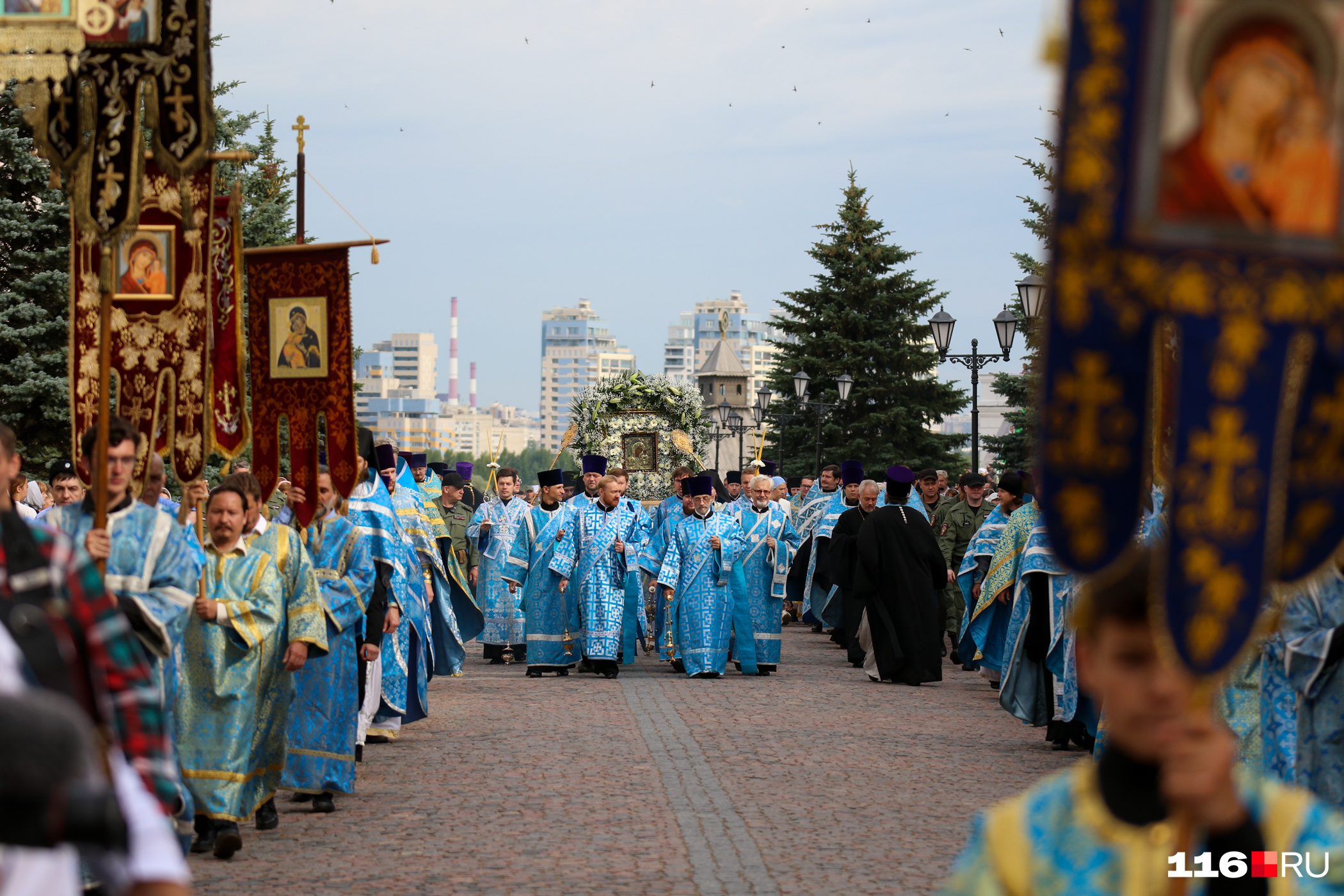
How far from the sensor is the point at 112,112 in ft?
21.3

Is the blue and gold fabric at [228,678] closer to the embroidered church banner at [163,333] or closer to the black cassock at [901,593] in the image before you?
the embroidered church banner at [163,333]

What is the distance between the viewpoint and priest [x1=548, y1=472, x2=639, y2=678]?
18.7 metres

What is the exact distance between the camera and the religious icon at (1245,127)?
2.15 metres

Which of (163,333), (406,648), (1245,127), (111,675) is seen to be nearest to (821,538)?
(406,648)

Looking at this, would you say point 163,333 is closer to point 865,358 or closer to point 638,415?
point 638,415

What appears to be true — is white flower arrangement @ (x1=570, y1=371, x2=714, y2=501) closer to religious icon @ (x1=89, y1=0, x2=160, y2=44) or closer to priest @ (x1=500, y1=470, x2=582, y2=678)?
priest @ (x1=500, y1=470, x2=582, y2=678)

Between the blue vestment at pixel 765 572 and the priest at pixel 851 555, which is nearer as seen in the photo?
the blue vestment at pixel 765 572

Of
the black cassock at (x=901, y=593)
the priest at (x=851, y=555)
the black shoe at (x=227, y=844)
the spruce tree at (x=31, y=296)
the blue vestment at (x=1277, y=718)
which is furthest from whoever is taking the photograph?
the spruce tree at (x=31, y=296)

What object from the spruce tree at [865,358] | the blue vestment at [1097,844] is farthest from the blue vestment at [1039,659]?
the spruce tree at [865,358]

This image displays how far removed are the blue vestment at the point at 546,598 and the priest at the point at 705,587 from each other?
116 cm

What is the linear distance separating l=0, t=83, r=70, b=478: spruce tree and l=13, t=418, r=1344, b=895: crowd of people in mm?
2984

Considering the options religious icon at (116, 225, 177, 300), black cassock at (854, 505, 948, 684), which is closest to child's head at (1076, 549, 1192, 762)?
religious icon at (116, 225, 177, 300)

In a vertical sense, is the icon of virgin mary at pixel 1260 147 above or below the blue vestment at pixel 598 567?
above

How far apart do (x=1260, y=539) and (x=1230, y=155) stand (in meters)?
0.49
